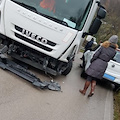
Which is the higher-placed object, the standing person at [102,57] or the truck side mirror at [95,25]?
the truck side mirror at [95,25]

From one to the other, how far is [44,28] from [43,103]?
1897 mm

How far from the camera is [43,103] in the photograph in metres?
4.78

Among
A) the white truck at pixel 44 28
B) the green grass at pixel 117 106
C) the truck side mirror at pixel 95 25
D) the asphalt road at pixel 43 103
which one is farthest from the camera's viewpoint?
the green grass at pixel 117 106

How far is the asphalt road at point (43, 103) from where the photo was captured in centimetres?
403

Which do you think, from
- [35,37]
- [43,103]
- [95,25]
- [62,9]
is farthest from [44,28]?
[43,103]

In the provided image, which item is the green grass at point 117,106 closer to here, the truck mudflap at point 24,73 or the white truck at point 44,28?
the truck mudflap at point 24,73

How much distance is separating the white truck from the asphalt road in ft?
2.54

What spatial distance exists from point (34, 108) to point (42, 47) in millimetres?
1875

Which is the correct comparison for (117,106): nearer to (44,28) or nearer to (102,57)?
(102,57)

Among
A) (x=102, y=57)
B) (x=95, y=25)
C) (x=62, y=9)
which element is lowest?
(x=102, y=57)

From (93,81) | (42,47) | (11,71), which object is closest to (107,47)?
(93,81)

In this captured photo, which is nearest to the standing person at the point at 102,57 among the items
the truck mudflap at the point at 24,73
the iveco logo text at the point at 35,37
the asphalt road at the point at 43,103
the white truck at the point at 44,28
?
the white truck at the point at 44,28

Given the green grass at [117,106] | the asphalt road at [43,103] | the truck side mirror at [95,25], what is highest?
the truck side mirror at [95,25]

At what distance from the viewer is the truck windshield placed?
561 centimetres
